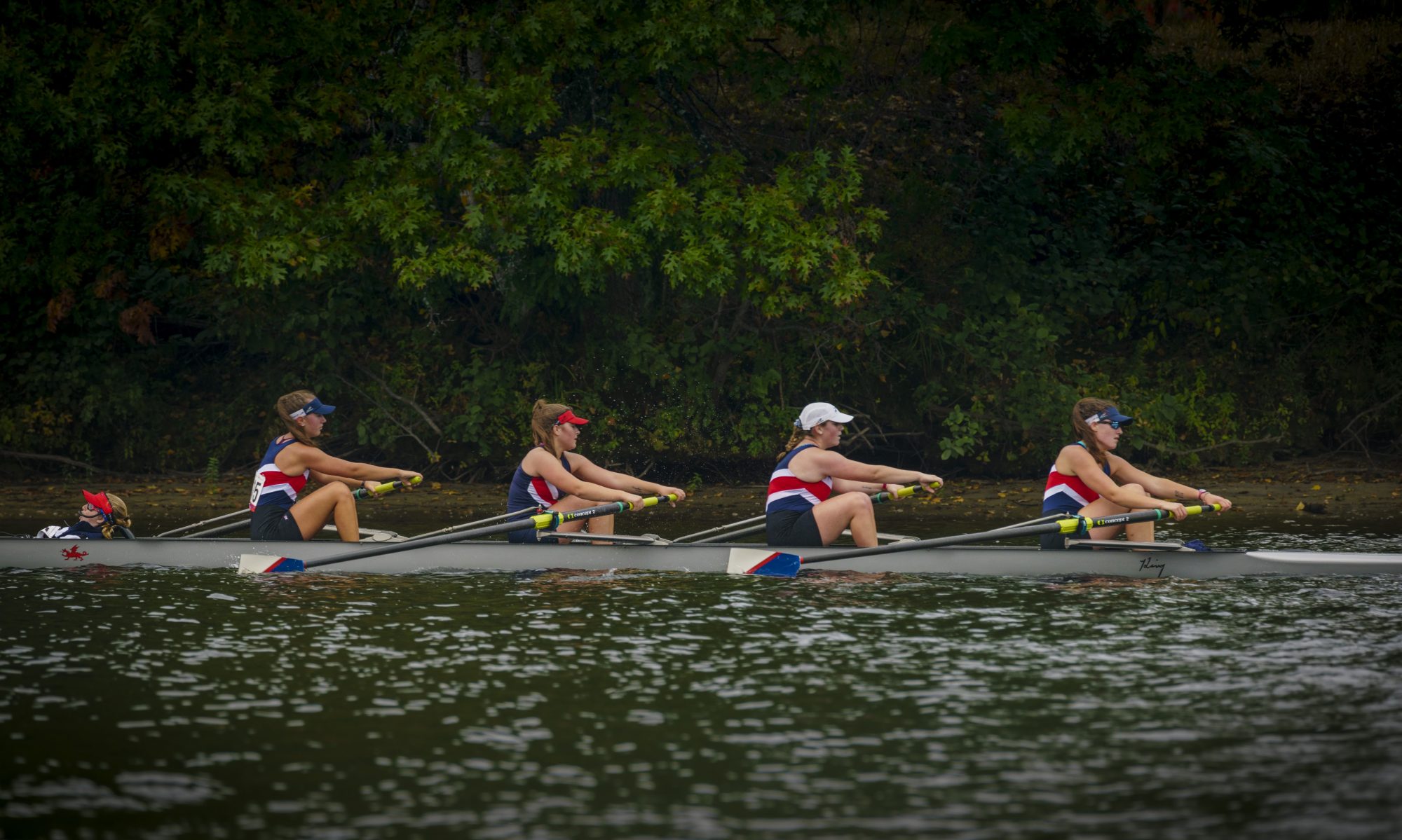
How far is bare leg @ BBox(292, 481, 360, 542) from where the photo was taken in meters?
14.3

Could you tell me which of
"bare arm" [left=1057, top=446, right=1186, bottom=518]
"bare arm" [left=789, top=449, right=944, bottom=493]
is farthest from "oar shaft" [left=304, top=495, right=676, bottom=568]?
"bare arm" [left=1057, top=446, right=1186, bottom=518]

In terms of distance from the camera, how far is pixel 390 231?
19.8 m

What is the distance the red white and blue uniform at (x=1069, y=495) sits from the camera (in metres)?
13.6

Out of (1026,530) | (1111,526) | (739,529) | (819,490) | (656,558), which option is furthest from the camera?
(739,529)

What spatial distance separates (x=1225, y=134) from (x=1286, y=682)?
18.1 metres

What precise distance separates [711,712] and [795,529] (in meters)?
5.69

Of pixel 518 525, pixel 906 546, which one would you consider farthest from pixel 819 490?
pixel 518 525

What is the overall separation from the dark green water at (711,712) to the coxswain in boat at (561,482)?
5.85ft

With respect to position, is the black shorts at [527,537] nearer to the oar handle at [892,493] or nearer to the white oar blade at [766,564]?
the white oar blade at [766,564]

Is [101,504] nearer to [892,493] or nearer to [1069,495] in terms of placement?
[892,493]

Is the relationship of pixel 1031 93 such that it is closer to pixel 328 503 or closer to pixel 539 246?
pixel 539 246

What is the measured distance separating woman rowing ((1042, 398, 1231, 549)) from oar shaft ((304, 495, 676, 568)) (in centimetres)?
314

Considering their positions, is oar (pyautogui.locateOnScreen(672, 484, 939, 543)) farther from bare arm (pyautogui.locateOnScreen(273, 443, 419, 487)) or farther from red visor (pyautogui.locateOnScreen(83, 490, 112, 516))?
red visor (pyautogui.locateOnScreen(83, 490, 112, 516))

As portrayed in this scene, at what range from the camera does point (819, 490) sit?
545 inches
